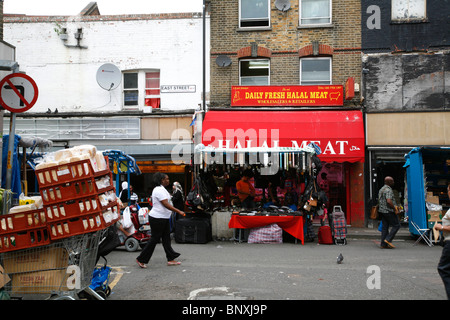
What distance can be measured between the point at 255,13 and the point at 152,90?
16.7 ft

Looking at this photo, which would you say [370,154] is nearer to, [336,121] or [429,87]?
[336,121]

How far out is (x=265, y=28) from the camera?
1706 centimetres

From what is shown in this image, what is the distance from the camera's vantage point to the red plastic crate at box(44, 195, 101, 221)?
5.27 metres

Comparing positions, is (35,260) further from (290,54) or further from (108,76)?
(290,54)

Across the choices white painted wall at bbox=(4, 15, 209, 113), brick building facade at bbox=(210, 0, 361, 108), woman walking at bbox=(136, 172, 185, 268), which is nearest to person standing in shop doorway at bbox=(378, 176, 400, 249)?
woman walking at bbox=(136, 172, 185, 268)

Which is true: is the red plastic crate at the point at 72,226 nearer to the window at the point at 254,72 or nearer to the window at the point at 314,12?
the window at the point at 254,72

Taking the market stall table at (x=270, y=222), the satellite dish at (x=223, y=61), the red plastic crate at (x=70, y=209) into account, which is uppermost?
the satellite dish at (x=223, y=61)

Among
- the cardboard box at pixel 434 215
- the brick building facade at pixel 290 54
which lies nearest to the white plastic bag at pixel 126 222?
the brick building facade at pixel 290 54

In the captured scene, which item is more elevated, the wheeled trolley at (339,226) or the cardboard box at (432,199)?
the cardboard box at (432,199)

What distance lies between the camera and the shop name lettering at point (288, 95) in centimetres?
1672

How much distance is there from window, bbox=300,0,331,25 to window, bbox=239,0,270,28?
53.8 inches

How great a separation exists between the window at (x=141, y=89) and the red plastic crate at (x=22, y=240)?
12614 millimetres
